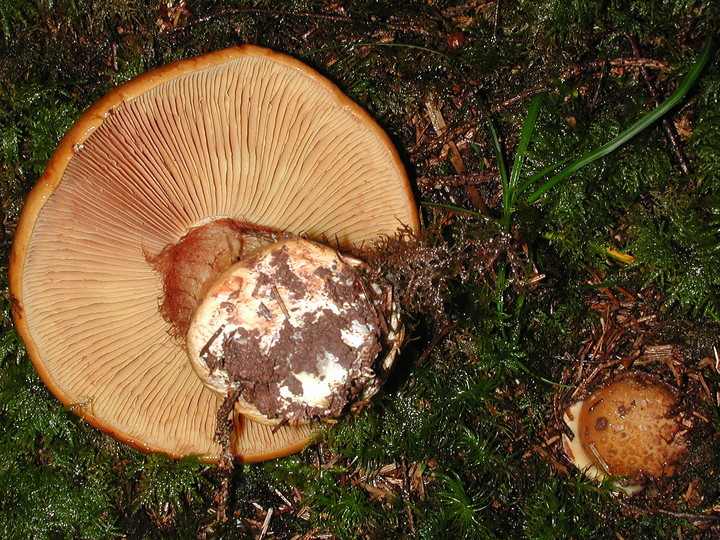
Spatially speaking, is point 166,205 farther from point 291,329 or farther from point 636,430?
point 636,430

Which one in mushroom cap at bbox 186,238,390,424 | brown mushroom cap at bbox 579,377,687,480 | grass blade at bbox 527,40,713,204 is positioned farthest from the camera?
brown mushroom cap at bbox 579,377,687,480

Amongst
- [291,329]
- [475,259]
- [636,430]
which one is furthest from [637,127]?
[291,329]

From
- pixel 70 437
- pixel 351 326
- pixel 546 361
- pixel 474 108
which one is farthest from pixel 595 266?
pixel 70 437

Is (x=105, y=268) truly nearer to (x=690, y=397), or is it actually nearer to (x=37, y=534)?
(x=37, y=534)

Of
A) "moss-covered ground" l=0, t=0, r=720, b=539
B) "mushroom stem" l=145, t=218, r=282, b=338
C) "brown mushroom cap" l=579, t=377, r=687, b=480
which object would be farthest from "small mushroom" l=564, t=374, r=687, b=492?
"mushroom stem" l=145, t=218, r=282, b=338

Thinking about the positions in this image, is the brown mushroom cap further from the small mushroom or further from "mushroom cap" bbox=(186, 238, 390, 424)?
"mushroom cap" bbox=(186, 238, 390, 424)

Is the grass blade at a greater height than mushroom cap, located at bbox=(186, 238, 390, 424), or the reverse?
the grass blade
